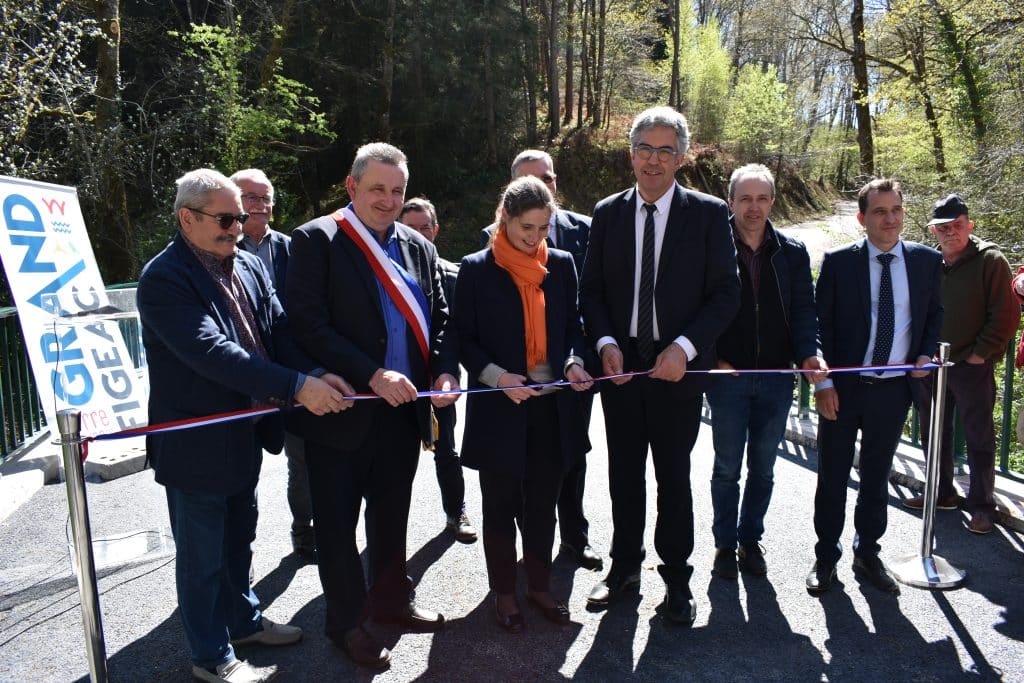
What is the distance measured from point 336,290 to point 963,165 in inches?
573

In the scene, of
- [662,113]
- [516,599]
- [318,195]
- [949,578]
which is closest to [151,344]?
[516,599]

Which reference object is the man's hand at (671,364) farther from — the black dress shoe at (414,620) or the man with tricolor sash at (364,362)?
the black dress shoe at (414,620)

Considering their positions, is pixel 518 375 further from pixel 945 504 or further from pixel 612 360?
pixel 945 504

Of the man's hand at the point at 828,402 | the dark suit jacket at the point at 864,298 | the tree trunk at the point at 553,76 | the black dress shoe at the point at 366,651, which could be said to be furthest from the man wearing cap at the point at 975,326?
the tree trunk at the point at 553,76

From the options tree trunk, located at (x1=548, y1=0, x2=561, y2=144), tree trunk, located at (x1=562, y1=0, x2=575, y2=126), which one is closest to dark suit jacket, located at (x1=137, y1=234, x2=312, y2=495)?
tree trunk, located at (x1=548, y1=0, x2=561, y2=144)

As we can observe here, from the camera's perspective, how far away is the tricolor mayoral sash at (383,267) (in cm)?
314

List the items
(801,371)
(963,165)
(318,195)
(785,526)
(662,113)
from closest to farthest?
1. (662,113)
2. (801,371)
3. (785,526)
4. (963,165)
5. (318,195)

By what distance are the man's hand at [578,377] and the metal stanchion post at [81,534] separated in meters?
1.99

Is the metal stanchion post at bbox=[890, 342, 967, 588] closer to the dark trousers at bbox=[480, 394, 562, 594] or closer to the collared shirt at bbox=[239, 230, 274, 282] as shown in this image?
the dark trousers at bbox=[480, 394, 562, 594]

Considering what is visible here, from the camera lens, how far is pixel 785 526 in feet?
15.4

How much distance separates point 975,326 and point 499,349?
331 centimetres

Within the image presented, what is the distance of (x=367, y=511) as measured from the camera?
3.39m

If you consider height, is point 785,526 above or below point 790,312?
below

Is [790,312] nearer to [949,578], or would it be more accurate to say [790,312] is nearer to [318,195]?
[949,578]
